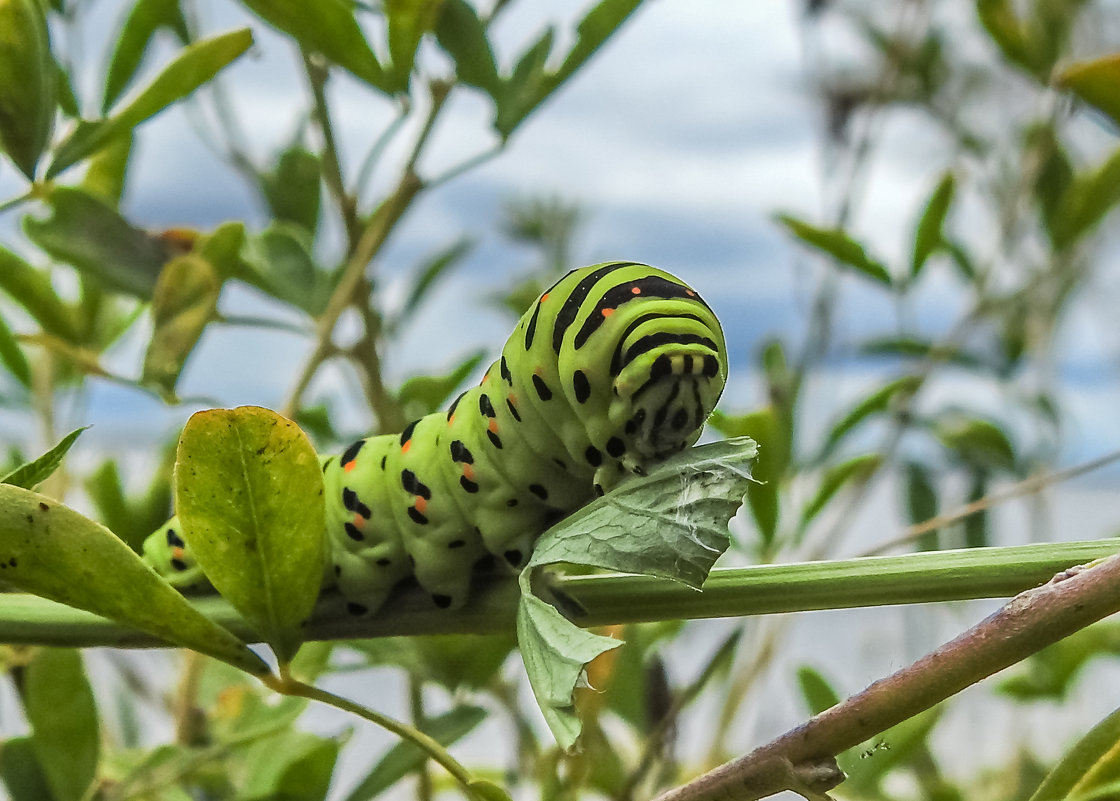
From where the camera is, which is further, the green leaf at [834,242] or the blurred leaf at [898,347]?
the blurred leaf at [898,347]

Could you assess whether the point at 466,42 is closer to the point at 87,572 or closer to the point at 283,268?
the point at 283,268

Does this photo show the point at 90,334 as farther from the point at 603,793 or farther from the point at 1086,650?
the point at 1086,650

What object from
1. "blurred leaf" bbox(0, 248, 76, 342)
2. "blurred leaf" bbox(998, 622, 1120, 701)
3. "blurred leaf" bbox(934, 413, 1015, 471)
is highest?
"blurred leaf" bbox(0, 248, 76, 342)

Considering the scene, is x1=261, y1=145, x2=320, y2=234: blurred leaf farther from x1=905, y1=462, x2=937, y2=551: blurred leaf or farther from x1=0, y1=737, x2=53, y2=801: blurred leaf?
x1=905, y1=462, x2=937, y2=551: blurred leaf

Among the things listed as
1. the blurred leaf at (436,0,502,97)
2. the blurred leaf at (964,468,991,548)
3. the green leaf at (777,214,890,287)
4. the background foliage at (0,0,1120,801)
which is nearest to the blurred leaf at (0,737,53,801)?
the background foliage at (0,0,1120,801)

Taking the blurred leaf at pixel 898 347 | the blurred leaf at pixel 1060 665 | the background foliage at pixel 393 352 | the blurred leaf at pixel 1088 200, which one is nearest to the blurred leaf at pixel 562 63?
the background foliage at pixel 393 352

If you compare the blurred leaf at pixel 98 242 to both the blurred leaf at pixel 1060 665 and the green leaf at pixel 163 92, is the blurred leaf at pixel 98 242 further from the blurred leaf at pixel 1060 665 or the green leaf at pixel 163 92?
the blurred leaf at pixel 1060 665
